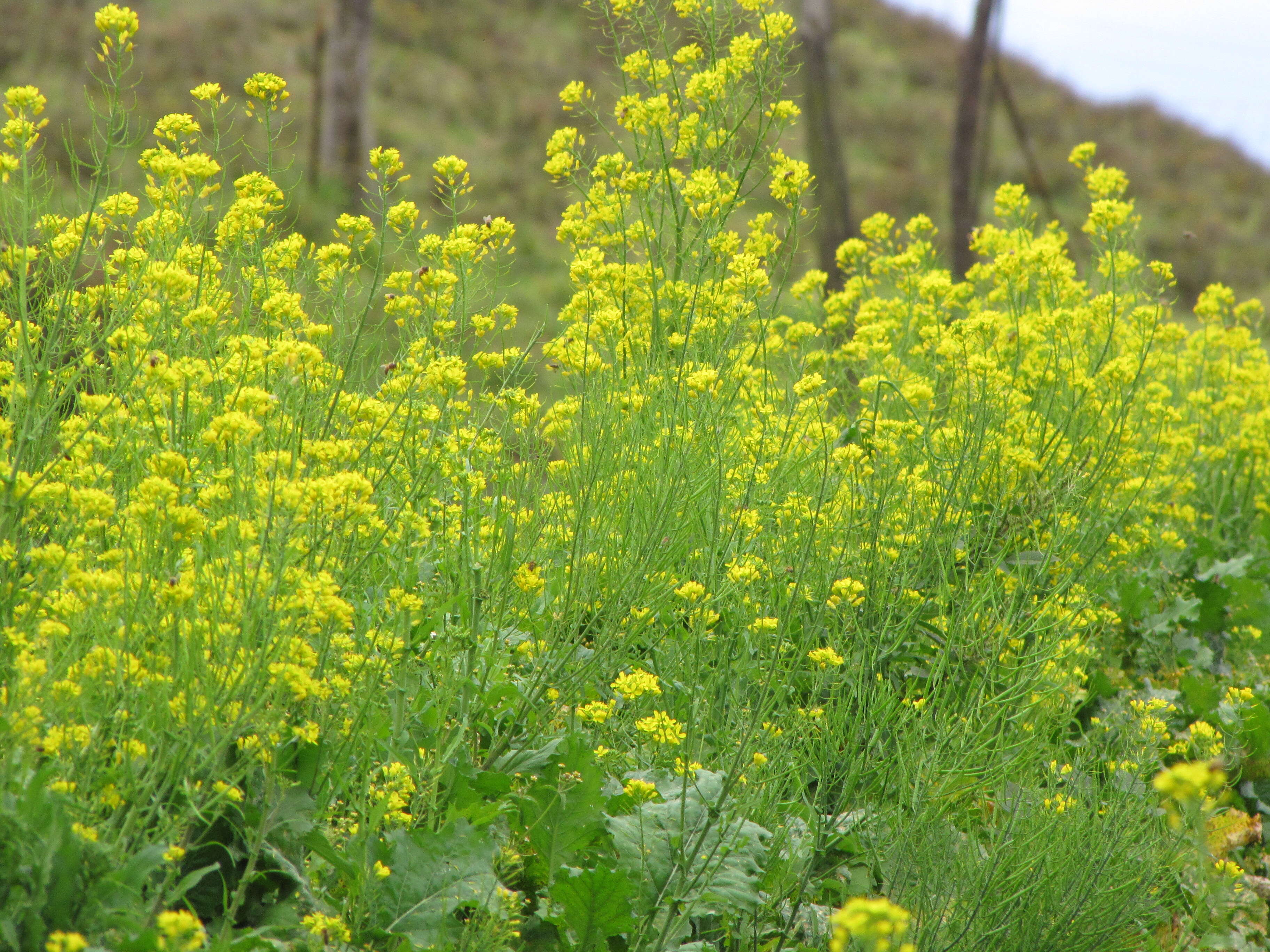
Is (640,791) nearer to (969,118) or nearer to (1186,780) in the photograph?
(1186,780)

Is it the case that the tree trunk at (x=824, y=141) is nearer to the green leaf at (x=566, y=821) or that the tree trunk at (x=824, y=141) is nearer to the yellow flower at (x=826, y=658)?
the yellow flower at (x=826, y=658)

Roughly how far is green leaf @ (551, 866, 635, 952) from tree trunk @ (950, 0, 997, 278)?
744 cm

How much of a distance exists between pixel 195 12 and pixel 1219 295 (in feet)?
68.4

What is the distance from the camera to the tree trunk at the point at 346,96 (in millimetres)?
11422

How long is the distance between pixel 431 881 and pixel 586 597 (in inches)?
30.1

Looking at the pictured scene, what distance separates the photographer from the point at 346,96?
1176 cm

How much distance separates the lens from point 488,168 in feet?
62.0

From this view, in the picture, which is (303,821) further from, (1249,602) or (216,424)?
(1249,602)

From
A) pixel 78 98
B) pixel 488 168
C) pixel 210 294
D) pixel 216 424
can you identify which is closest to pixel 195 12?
pixel 78 98

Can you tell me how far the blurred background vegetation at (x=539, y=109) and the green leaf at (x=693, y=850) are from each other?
11433mm

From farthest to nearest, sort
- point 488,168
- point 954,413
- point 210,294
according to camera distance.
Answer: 1. point 488,168
2. point 954,413
3. point 210,294

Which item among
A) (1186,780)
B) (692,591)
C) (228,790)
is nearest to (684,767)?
(692,591)

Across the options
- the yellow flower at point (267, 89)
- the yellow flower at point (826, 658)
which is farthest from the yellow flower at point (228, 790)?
the yellow flower at point (267, 89)

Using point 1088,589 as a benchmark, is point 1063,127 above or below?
above
